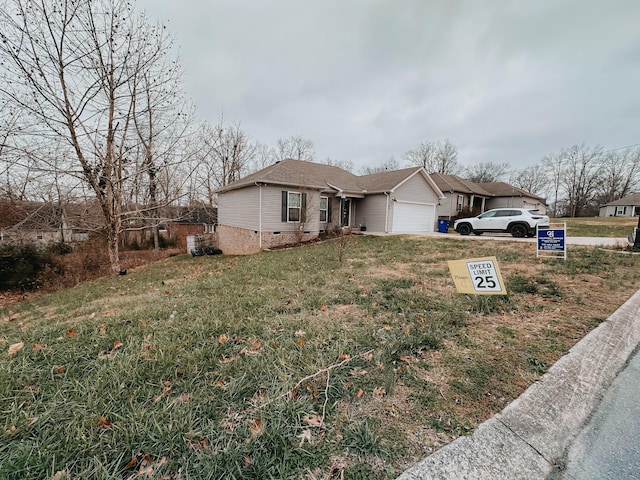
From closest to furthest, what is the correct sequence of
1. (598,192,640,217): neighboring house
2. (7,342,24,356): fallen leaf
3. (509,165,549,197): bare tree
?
(7,342,24,356): fallen leaf
(598,192,640,217): neighboring house
(509,165,549,197): bare tree

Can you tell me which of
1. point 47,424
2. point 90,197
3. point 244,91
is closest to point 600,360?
point 47,424

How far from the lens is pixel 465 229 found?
50.3ft

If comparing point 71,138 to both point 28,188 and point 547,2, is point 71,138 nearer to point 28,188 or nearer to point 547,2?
point 28,188

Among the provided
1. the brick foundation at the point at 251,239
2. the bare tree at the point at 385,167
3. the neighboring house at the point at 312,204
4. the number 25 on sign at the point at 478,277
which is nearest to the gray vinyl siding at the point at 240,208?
the neighboring house at the point at 312,204

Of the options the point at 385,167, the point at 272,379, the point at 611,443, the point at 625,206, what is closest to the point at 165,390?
the point at 272,379

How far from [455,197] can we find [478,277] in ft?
78.5

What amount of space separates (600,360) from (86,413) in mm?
4207

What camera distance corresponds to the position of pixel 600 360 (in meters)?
2.42

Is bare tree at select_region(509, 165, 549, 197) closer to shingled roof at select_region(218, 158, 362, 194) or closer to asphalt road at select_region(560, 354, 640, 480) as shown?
shingled roof at select_region(218, 158, 362, 194)

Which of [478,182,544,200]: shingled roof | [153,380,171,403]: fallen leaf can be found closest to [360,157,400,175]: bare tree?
[478,182,544,200]: shingled roof

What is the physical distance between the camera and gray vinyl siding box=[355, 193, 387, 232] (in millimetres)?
16422

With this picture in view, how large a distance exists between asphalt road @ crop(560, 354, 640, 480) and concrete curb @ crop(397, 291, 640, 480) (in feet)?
0.16

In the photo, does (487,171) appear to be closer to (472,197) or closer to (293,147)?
(472,197)

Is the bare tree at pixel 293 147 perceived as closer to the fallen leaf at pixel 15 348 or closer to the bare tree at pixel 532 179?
the fallen leaf at pixel 15 348
